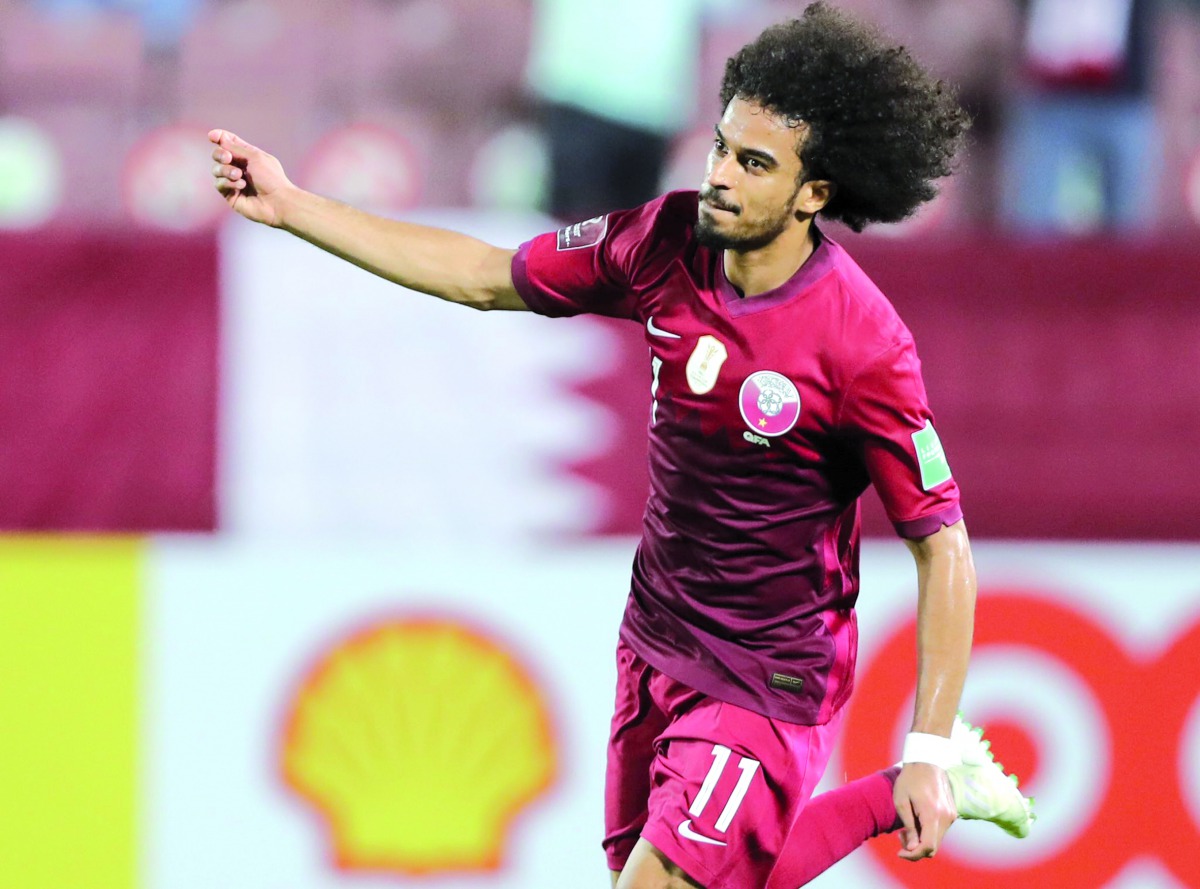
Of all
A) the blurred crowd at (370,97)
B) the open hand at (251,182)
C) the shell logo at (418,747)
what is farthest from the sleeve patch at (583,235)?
the blurred crowd at (370,97)

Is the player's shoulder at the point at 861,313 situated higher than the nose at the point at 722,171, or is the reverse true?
the nose at the point at 722,171

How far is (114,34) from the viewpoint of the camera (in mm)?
7016

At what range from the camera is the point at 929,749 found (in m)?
2.89

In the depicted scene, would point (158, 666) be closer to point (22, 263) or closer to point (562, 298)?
point (22, 263)

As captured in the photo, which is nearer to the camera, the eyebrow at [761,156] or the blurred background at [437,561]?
the eyebrow at [761,156]

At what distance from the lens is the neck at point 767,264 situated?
9.66 ft

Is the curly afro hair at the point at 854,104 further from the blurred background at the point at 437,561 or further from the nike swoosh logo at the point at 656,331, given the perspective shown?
the blurred background at the point at 437,561

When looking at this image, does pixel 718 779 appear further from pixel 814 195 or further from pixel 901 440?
pixel 814 195

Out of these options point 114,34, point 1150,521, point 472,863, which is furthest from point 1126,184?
point 114,34

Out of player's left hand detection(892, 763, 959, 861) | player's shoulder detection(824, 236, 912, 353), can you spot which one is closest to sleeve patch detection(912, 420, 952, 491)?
player's shoulder detection(824, 236, 912, 353)

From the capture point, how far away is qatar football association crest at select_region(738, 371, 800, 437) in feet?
9.50

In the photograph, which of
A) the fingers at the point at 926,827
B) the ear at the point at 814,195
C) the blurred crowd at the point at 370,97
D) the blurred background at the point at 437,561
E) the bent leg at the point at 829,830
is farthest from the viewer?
the blurred crowd at the point at 370,97

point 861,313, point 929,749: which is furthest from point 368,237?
point 929,749

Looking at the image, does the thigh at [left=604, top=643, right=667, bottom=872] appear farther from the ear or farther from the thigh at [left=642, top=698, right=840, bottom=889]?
the ear
